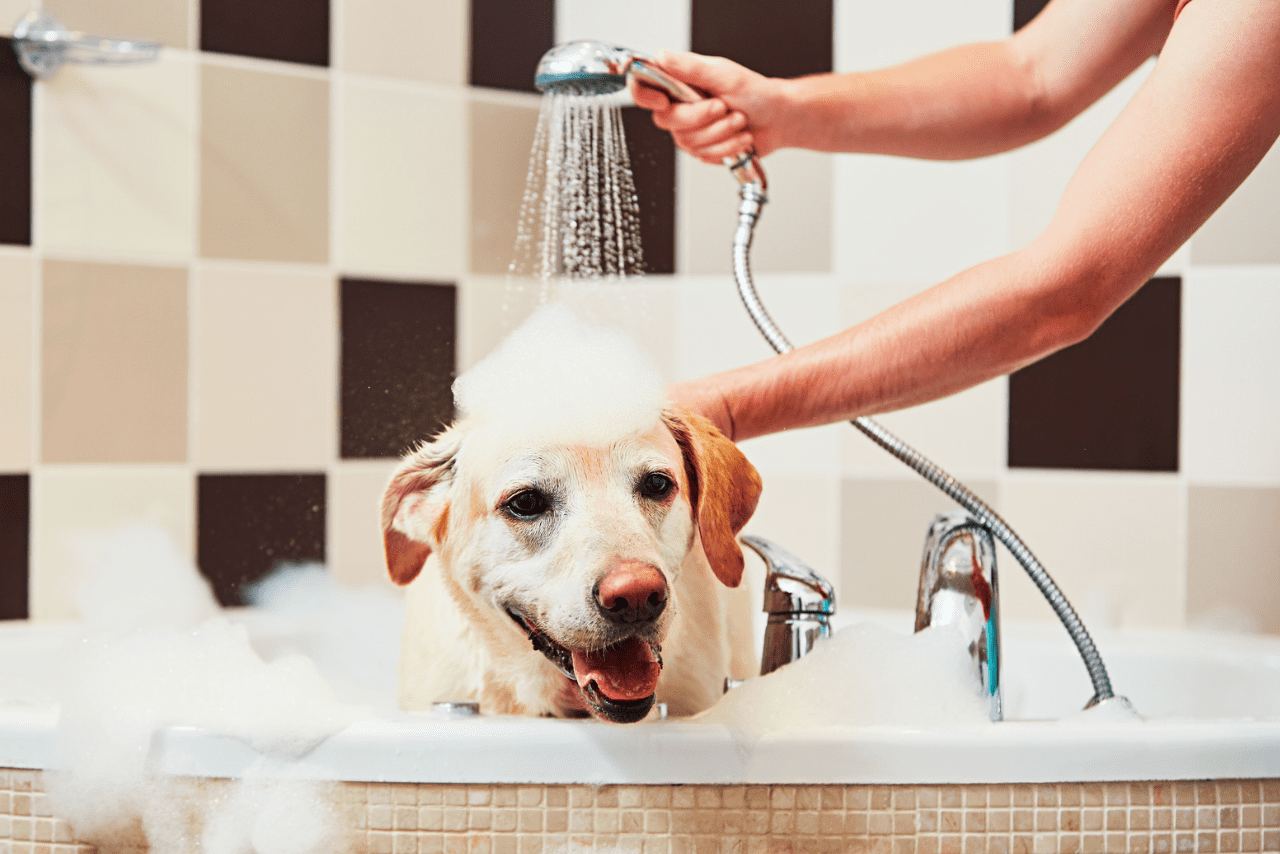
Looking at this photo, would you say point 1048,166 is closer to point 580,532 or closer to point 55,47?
point 580,532

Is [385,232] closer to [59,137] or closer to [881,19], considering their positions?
[59,137]

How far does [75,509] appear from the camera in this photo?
1.48m

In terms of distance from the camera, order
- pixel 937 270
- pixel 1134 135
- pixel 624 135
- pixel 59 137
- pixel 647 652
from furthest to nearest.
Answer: pixel 937 270 → pixel 59 137 → pixel 624 135 → pixel 1134 135 → pixel 647 652

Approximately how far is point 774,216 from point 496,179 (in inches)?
18.9

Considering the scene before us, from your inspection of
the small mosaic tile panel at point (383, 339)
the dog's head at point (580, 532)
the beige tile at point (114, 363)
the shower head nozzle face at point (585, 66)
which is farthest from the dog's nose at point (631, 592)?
the beige tile at point (114, 363)

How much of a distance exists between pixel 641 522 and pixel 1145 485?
115 cm

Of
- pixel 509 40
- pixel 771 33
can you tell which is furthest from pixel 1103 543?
pixel 509 40

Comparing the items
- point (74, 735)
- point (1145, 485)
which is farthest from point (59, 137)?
point (1145, 485)

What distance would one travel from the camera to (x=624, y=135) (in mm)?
1169

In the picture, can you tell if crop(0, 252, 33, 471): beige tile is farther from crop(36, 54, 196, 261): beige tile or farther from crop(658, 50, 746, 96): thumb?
crop(658, 50, 746, 96): thumb

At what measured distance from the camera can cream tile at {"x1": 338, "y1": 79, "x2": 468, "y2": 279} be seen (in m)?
1.65

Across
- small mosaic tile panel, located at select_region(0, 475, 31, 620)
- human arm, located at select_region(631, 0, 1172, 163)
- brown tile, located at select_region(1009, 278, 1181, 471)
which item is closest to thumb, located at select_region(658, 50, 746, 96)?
human arm, located at select_region(631, 0, 1172, 163)

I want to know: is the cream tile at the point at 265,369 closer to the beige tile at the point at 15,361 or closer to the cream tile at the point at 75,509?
the cream tile at the point at 75,509

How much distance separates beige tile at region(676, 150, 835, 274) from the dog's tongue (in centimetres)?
109
